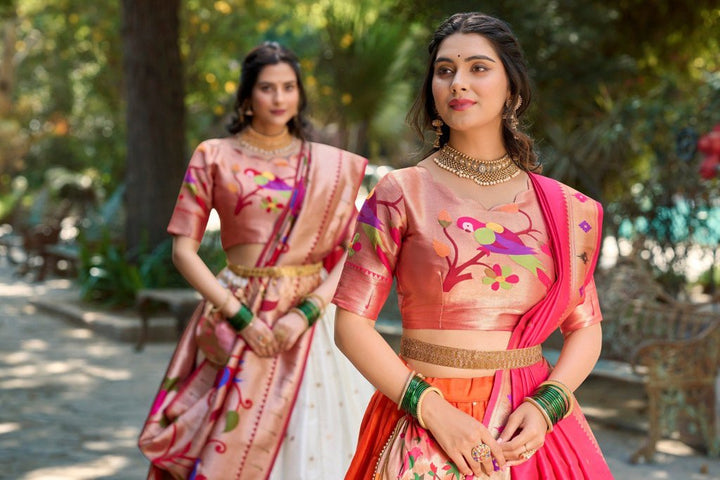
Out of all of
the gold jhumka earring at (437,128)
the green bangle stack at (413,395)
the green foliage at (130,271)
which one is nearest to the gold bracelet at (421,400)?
the green bangle stack at (413,395)

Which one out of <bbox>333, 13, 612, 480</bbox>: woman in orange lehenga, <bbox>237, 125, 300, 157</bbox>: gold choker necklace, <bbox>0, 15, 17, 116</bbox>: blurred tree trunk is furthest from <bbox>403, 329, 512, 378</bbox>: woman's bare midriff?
<bbox>0, 15, 17, 116</bbox>: blurred tree trunk

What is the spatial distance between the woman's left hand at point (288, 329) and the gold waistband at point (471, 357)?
1690 mm

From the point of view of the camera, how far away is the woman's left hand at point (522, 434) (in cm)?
193

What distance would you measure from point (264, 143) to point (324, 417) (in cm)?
108

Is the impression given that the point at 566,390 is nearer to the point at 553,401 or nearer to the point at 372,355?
the point at 553,401

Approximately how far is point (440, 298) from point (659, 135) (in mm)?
5636

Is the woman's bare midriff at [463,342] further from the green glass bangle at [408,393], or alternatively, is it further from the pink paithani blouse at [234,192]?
the pink paithani blouse at [234,192]

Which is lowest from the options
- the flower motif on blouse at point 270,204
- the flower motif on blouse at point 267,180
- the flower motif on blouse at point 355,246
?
the flower motif on blouse at point 270,204

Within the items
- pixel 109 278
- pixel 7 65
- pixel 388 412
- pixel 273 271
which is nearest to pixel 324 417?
pixel 273 271

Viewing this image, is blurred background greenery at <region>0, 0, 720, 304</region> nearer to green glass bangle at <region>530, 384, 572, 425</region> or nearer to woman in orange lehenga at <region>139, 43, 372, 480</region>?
green glass bangle at <region>530, 384, 572, 425</region>

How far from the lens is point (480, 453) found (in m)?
1.90

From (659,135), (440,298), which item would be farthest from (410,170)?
(659,135)

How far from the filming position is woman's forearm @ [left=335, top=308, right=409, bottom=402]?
1.97 metres

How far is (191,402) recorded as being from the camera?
3791 millimetres
